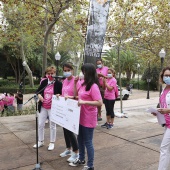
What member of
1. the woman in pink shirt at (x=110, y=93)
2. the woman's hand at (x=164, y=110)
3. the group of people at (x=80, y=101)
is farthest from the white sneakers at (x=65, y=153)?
the woman in pink shirt at (x=110, y=93)

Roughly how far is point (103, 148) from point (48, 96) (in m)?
1.61

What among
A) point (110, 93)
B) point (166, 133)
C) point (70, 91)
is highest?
point (70, 91)

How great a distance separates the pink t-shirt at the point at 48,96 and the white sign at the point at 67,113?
56cm

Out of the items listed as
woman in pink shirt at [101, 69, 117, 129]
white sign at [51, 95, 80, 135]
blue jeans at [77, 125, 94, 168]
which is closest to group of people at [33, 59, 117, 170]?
blue jeans at [77, 125, 94, 168]

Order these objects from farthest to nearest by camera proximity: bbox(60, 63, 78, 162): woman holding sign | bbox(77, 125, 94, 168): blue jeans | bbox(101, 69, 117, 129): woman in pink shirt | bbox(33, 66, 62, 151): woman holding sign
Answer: bbox(101, 69, 117, 129): woman in pink shirt < bbox(33, 66, 62, 151): woman holding sign < bbox(60, 63, 78, 162): woman holding sign < bbox(77, 125, 94, 168): blue jeans

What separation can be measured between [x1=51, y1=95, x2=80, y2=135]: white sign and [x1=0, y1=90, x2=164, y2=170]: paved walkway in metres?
0.82

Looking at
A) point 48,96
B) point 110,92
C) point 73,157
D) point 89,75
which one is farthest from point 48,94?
point 110,92

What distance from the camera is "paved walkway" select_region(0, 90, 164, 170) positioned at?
3.91m

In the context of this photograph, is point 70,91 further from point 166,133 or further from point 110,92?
point 110,92

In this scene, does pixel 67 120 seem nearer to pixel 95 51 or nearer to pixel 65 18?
pixel 95 51

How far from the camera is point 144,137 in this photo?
5.53 m

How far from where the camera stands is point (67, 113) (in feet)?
11.6

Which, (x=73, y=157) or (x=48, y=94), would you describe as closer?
(x=73, y=157)

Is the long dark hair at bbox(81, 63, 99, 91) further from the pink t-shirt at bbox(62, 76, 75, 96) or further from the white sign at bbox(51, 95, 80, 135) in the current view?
the pink t-shirt at bbox(62, 76, 75, 96)
